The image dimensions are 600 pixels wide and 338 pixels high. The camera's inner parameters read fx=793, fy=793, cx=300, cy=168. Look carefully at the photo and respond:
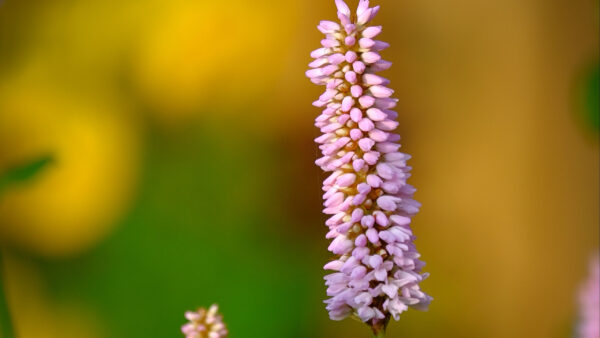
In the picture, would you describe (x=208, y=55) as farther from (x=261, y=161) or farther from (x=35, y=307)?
(x=35, y=307)

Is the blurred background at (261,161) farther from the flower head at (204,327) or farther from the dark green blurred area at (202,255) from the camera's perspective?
the flower head at (204,327)

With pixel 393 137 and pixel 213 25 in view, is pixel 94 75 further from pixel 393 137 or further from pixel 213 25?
pixel 393 137

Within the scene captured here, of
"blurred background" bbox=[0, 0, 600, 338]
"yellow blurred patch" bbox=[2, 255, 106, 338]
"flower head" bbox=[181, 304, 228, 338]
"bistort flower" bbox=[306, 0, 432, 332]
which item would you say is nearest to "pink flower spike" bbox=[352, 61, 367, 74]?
"bistort flower" bbox=[306, 0, 432, 332]

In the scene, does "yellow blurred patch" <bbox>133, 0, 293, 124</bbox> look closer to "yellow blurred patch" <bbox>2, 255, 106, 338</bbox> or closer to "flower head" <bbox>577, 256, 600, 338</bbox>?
"yellow blurred patch" <bbox>2, 255, 106, 338</bbox>

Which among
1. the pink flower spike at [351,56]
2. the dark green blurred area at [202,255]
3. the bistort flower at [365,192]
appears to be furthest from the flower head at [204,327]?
the dark green blurred area at [202,255]

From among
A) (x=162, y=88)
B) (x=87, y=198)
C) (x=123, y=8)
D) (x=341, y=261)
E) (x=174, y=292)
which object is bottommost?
(x=341, y=261)

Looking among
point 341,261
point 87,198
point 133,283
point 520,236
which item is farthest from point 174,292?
point 341,261
